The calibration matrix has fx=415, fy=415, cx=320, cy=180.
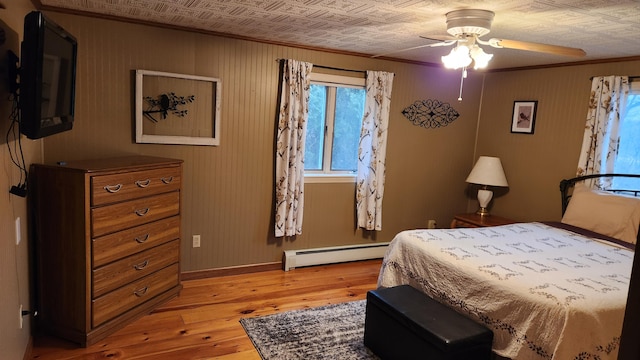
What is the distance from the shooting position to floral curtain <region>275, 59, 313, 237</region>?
3.76 meters

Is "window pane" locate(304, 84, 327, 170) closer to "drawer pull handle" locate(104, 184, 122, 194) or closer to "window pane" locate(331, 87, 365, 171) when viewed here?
"window pane" locate(331, 87, 365, 171)

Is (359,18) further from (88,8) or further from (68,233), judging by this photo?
(68,233)

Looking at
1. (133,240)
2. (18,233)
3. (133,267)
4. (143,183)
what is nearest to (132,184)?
(143,183)

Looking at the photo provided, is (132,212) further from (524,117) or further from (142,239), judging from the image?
(524,117)

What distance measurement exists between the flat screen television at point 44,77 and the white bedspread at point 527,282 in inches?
90.3

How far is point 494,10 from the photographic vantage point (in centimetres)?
236

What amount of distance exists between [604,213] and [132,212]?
3.67 metres

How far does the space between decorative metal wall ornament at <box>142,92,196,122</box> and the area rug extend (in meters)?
1.72

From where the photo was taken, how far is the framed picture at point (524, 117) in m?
4.33

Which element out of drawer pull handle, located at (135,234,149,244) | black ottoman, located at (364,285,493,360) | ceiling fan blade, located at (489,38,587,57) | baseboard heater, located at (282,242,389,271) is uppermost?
ceiling fan blade, located at (489,38,587,57)

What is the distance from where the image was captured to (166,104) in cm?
333

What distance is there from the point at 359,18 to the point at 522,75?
2.54 m

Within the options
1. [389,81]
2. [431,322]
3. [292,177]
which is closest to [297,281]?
[292,177]

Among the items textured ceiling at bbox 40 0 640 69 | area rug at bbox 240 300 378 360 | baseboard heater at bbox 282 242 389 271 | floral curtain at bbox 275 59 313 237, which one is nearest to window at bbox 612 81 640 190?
textured ceiling at bbox 40 0 640 69
